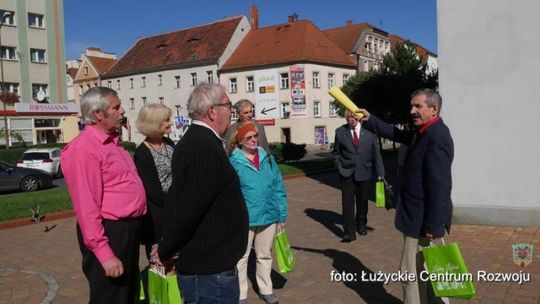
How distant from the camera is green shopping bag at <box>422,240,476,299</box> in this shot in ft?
11.6

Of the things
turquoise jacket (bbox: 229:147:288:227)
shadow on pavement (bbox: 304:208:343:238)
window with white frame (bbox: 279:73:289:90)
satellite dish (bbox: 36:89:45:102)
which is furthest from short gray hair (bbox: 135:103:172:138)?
window with white frame (bbox: 279:73:289:90)

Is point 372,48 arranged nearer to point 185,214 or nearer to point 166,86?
point 166,86

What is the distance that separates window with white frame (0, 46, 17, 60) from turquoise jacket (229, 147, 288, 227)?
129 ft

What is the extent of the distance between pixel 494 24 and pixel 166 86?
166ft

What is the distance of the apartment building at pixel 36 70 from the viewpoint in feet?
124

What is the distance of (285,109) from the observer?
48219mm

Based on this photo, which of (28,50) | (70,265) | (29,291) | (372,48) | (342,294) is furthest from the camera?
(372,48)

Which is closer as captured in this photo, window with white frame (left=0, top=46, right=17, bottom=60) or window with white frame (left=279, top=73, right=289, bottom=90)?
window with white frame (left=0, top=46, right=17, bottom=60)

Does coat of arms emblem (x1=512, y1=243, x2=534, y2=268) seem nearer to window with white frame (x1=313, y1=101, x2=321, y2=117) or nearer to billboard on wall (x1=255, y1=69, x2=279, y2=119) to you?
window with white frame (x1=313, y1=101, x2=321, y2=117)

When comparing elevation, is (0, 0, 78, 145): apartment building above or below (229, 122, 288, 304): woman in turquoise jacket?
above

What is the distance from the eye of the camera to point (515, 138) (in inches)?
297

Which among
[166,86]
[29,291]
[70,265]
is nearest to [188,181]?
[29,291]

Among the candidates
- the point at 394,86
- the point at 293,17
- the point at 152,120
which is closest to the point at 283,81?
the point at 293,17

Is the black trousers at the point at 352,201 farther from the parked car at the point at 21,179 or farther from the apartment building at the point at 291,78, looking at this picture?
the apartment building at the point at 291,78
